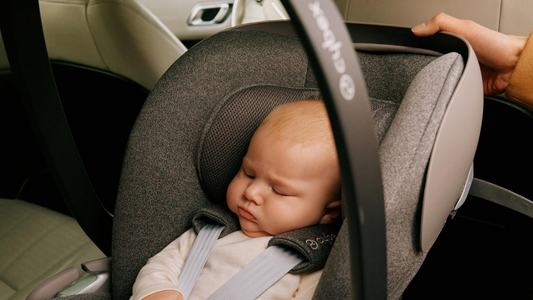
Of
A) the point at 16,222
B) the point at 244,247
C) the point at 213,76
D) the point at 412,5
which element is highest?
the point at 213,76

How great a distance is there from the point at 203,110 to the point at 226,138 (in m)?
0.07

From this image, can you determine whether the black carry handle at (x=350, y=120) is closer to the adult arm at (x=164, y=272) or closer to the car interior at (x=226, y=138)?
the car interior at (x=226, y=138)

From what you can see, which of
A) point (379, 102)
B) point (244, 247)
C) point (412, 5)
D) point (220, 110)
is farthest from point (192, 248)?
point (412, 5)

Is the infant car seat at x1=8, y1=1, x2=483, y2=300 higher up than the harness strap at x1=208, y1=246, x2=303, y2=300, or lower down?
higher up

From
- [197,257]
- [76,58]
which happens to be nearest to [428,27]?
[197,257]

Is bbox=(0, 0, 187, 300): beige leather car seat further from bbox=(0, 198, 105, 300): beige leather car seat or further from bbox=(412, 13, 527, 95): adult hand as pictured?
bbox=(412, 13, 527, 95): adult hand

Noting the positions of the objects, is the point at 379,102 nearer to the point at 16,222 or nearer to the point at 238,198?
the point at 238,198

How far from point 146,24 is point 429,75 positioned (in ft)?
2.66

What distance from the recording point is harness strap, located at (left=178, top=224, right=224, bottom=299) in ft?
2.85

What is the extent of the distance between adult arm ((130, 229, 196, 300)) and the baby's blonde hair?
27 centimetres

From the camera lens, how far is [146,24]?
1.29 metres

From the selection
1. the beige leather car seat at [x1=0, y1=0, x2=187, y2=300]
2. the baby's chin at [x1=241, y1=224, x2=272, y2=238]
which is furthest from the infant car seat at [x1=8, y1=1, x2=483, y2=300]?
the beige leather car seat at [x1=0, y1=0, x2=187, y2=300]

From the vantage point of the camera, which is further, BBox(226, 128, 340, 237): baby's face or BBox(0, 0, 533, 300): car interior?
BBox(226, 128, 340, 237): baby's face

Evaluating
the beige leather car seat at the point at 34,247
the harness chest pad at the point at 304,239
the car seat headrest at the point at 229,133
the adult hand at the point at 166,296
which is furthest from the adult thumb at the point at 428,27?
the beige leather car seat at the point at 34,247
